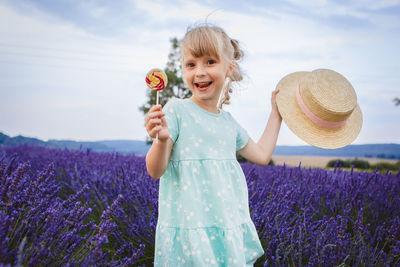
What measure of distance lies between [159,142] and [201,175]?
278mm

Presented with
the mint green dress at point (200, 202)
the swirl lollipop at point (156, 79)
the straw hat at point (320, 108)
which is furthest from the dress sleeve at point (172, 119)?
the straw hat at point (320, 108)

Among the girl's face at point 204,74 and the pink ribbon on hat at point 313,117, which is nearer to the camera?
the girl's face at point 204,74

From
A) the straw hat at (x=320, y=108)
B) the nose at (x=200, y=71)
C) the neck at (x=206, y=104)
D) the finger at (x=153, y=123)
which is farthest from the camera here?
the straw hat at (x=320, y=108)

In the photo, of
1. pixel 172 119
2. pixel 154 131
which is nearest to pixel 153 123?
pixel 154 131

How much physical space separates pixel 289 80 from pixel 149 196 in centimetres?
128

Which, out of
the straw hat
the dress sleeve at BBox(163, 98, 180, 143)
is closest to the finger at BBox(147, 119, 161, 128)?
the dress sleeve at BBox(163, 98, 180, 143)

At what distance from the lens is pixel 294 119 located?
7.06ft

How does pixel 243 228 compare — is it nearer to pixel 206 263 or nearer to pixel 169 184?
pixel 206 263

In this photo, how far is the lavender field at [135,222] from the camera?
1250mm

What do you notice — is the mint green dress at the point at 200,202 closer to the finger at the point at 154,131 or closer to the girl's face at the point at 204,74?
the girl's face at the point at 204,74

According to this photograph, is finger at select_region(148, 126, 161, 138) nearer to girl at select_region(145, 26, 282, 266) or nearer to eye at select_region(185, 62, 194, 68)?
girl at select_region(145, 26, 282, 266)

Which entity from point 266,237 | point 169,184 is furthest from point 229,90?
point 266,237

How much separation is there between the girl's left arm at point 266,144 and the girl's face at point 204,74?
503 millimetres

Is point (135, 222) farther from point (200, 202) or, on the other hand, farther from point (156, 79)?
point (156, 79)
